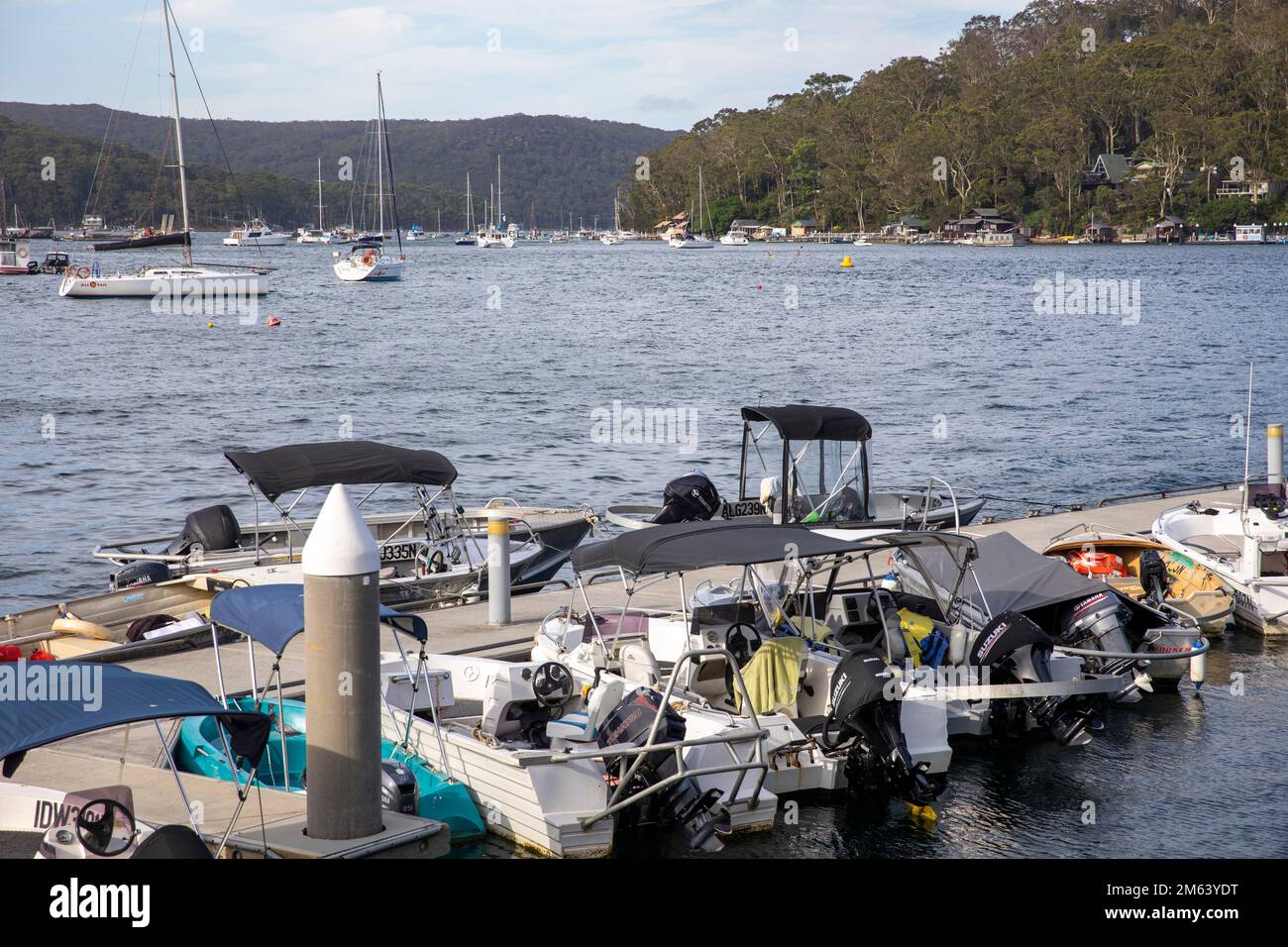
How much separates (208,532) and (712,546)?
973cm

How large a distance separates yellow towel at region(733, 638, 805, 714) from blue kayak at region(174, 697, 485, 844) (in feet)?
8.92

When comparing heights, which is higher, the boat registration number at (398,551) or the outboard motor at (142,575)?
the boat registration number at (398,551)

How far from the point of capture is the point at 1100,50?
171000 millimetres

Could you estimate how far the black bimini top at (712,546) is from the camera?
453 inches

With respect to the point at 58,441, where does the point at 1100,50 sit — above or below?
above

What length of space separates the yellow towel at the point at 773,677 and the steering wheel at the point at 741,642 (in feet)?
1.49

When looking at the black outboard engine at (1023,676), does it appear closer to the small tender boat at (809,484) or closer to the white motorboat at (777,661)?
the white motorboat at (777,661)

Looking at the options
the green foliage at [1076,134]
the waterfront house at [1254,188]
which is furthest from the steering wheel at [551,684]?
the waterfront house at [1254,188]

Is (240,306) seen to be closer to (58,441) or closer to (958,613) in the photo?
(58,441)

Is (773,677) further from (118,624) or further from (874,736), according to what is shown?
(118,624)
